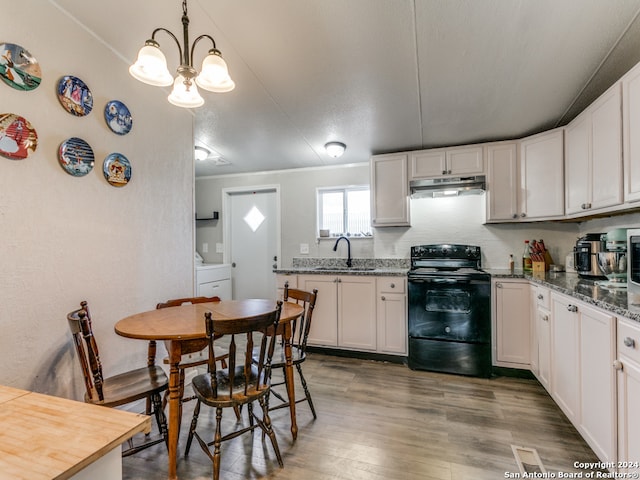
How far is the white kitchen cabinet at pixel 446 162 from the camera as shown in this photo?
317 cm

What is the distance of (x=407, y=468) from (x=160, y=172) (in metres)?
2.55

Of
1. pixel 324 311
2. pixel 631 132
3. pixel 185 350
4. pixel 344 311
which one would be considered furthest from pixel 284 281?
pixel 631 132

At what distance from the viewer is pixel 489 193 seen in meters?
3.13

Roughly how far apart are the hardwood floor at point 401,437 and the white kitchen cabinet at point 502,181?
157 cm

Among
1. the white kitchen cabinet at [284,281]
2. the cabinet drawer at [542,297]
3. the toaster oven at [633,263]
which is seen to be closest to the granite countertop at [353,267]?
the white kitchen cabinet at [284,281]

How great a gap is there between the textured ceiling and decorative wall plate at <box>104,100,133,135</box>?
0.35 m

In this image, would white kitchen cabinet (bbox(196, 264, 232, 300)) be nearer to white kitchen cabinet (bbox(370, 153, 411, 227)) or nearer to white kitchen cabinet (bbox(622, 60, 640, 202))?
white kitchen cabinet (bbox(370, 153, 411, 227))

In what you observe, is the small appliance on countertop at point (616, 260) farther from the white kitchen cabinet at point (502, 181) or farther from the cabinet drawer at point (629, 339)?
the white kitchen cabinet at point (502, 181)

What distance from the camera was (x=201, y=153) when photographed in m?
3.57

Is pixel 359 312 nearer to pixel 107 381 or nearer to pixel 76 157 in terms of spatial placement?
pixel 107 381

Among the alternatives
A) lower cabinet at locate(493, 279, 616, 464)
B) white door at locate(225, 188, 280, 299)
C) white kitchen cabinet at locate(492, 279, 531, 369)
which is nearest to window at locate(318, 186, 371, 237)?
white door at locate(225, 188, 280, 299)

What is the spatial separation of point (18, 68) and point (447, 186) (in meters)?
3.26

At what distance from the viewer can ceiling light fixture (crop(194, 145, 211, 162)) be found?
3.50 meters

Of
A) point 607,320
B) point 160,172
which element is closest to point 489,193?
point 607,320
